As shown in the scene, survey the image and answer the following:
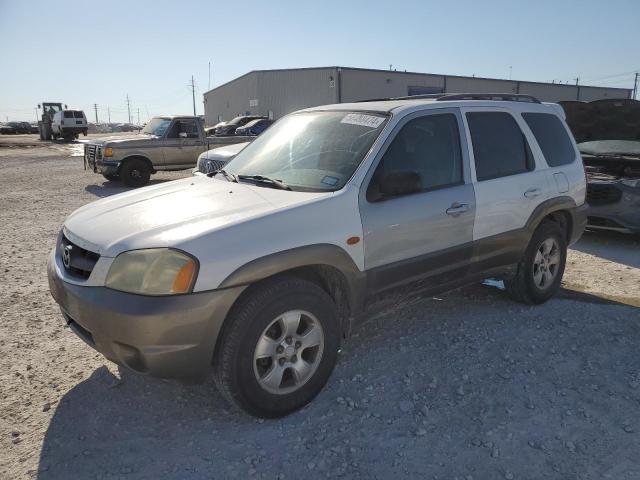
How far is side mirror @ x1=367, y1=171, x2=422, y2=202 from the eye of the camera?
3.13 metres

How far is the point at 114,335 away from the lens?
2549 millimetres

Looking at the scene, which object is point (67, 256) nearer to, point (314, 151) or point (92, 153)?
point (314, 151)

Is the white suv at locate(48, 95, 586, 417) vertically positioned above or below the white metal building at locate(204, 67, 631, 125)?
below

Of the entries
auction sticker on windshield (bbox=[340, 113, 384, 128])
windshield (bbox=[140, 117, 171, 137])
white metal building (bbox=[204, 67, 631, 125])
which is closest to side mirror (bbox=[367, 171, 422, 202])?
auction sticker on windshield (bbox=[340, 113, 384, 128])

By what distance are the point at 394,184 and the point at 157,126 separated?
11.6 m

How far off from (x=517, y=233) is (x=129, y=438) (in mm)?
3199

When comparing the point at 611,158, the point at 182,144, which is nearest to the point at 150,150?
the point at 182,144

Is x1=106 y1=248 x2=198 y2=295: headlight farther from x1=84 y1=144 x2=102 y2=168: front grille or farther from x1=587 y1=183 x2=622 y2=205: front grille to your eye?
x1=84 y1=144 x2=102 y2=168: front grille

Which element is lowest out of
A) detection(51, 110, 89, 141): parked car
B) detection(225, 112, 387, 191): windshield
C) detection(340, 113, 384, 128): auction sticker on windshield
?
detection(225, 112, 387, 191): windshield

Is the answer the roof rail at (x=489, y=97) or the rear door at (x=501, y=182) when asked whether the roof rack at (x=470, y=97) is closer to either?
the roof rail at (x=489, y=97)

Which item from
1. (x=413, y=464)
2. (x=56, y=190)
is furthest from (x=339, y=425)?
(x=56, y=190)

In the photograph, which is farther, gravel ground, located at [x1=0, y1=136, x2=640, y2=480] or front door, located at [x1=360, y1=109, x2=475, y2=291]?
front door, located at [x1=360, y1=109, x2=475, y2=291]

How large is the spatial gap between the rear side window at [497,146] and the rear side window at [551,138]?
0.77ft

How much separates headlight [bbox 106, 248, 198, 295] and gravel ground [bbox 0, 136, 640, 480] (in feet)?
2.85
